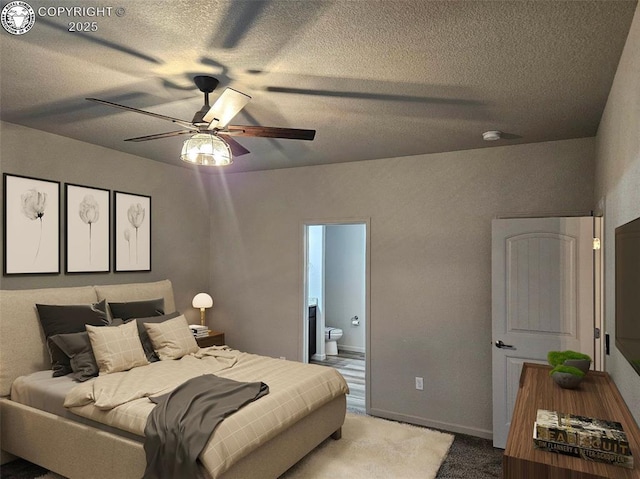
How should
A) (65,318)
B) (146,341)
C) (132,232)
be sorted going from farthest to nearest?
(132,232), (146,341), (65,318)

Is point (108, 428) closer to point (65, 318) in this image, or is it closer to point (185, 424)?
point (185, 424)

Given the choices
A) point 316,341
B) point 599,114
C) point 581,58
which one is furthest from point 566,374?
point 316,341

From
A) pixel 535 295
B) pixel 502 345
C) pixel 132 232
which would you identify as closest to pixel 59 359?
pixel 132 232

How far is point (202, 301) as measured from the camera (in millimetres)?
4969

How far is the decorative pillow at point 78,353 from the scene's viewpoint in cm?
322

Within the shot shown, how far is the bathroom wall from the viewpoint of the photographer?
7.26 meters

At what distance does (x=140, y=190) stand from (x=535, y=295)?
3.94m

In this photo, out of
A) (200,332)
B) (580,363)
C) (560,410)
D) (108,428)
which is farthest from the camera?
Result: (200,332)

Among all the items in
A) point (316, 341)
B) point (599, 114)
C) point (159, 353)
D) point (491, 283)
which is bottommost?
point (316, 341)

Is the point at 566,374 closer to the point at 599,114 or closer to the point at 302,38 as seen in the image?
the point at 599,114

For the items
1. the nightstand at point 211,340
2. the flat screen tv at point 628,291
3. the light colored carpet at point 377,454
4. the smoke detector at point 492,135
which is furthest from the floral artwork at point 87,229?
the flat screen tv at point 628,291

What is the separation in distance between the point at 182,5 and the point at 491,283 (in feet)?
10.8

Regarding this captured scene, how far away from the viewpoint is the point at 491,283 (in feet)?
12.7

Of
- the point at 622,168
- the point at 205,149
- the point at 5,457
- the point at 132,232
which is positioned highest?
the point at 205,149
